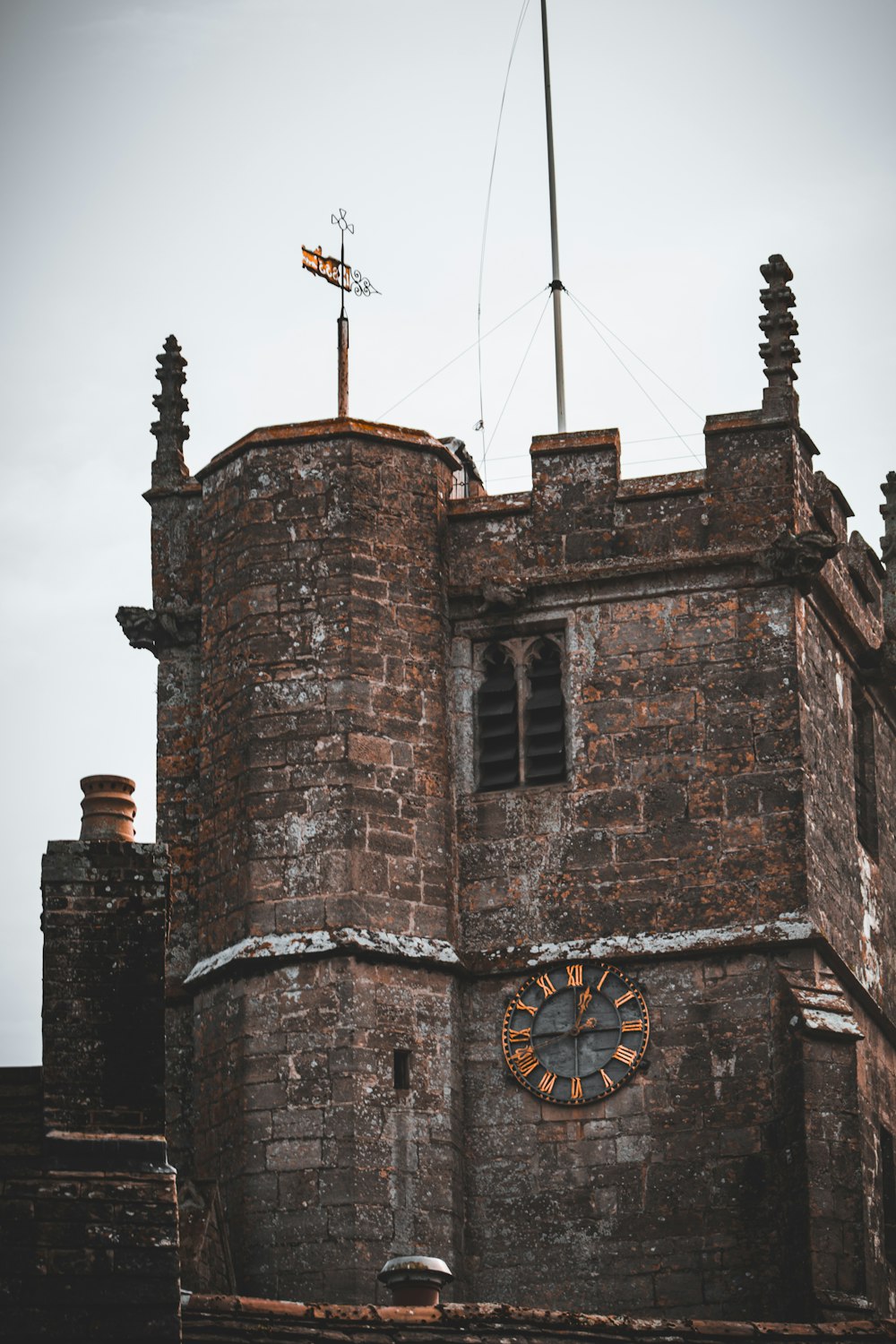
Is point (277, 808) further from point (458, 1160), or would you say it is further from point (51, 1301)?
point (51, 1301)

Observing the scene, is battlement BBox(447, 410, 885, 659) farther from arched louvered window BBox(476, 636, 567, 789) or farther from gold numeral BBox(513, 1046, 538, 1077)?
gold numeral BBox(513, 1046, 538, 1077)

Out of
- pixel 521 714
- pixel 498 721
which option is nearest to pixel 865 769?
pixel 521 714

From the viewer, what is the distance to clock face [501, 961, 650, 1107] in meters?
29.6

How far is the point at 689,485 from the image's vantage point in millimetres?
30891

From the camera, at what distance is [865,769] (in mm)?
32812

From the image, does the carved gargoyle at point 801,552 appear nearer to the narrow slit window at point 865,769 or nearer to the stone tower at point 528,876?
the stone tower at point 528,876

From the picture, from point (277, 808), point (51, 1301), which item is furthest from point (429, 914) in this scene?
point (51, 1301)

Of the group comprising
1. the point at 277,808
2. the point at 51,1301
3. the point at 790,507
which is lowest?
the point at 51,1301

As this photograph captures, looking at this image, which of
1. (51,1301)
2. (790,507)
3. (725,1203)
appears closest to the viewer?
(51,1301)

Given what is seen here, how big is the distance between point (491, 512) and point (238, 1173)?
20.2ft

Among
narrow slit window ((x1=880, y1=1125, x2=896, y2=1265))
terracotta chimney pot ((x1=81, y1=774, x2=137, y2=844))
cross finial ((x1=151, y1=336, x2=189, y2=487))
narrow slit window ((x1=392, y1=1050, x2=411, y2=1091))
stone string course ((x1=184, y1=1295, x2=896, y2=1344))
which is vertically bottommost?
stone string course ((x1=184, y1=1295, x2=896, y2=1344))

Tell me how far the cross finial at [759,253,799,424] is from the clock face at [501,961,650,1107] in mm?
5056

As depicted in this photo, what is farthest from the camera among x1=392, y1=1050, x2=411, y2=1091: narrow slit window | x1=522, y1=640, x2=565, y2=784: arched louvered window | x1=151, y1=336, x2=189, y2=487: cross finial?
x1=151, y1=336, x2=189, y2=487: cross finial

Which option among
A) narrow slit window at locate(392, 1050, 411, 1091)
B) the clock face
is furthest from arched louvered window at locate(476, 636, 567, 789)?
narrow slit window at locate(392, 1050, 411, 1091)
